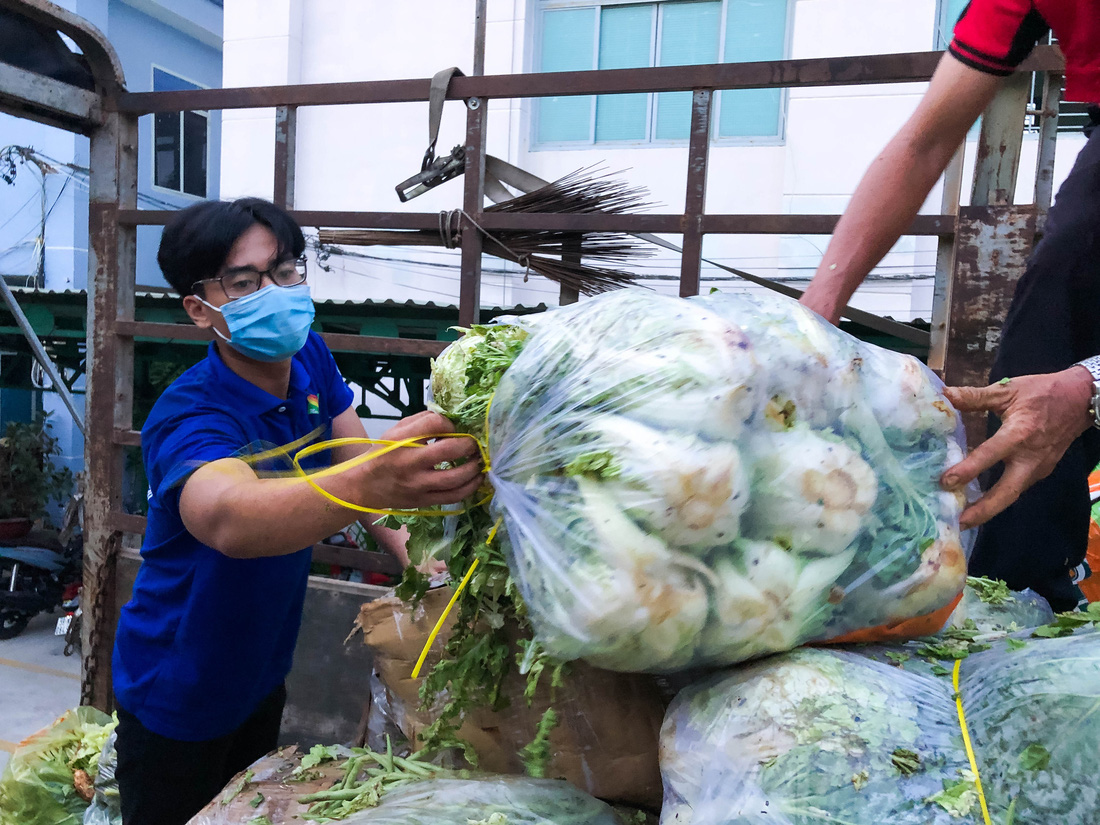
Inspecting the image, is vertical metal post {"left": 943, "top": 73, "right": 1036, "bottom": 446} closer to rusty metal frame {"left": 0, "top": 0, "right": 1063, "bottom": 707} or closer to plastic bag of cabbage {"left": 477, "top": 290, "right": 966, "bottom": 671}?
rusty metal frame {"left": 0, "top": 0, "right": 1063, "bottom": 707}

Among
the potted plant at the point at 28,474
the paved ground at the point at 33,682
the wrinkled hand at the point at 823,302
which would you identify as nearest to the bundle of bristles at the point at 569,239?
the wrinkled hand at the point at 823,302

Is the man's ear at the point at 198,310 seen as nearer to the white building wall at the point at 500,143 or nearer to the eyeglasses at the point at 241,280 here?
the eyeglasses at the point at 241,280

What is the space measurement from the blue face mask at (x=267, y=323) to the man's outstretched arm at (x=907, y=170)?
44.9 inches

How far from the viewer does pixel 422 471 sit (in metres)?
1.12

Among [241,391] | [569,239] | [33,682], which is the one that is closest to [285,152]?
[569,239]

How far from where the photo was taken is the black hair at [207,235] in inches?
70.8

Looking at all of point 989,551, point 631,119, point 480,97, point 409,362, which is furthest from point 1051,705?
point 631,119

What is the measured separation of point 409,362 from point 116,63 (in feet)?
8.04

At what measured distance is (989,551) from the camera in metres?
1.68

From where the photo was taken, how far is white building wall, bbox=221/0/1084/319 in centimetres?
612

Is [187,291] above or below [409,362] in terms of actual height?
above

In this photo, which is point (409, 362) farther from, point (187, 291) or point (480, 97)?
point (187, 291)

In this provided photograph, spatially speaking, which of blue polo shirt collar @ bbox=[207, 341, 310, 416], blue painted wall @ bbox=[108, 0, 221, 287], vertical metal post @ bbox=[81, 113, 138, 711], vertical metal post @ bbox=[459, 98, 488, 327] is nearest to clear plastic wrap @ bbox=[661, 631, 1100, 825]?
blue polo shirt collar @ bbox=[207, 341, 310, 416]

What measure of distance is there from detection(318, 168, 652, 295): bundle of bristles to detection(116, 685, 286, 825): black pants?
159 cm
